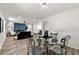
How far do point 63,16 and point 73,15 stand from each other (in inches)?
10.7

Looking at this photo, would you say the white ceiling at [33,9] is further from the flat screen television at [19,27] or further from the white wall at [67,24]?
the flat screen television at [19,27]

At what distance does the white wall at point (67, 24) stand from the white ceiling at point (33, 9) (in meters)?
0.14

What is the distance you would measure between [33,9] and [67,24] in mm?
1074

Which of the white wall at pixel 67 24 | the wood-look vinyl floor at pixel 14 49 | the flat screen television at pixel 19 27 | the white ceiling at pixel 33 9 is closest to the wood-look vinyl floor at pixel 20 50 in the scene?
the wood-look vinyl floor at pixel 14 49

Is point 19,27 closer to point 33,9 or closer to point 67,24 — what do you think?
point 33,9

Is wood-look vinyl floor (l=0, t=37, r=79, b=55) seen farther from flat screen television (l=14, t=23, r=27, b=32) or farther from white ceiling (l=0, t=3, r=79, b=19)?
white ceiling (l=0, t=3, r=79, b=19)

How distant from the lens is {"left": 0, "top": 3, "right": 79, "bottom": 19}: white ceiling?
193 centimetres

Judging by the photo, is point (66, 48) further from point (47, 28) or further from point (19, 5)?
point (19, 5)

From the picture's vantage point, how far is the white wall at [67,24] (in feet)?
6.66

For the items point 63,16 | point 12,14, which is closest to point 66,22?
point 63,16

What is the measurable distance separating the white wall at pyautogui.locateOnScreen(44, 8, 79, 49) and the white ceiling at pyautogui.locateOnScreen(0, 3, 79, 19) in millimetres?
142

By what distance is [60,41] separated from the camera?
7.00 ft

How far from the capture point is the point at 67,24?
210 centimetres

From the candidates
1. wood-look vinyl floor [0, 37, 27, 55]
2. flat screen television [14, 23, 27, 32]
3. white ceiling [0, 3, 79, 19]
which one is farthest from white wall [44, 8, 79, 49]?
wood-look vinyl floor [0, 37, 27, 55]
